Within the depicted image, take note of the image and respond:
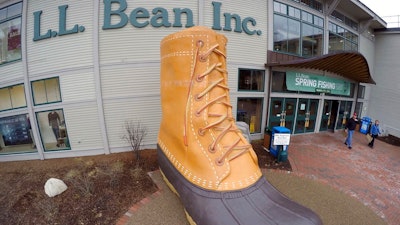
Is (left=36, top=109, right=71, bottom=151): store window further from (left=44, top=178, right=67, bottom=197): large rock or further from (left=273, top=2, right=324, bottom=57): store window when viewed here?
(left=273, top=2, right=324, bottom=57): store window

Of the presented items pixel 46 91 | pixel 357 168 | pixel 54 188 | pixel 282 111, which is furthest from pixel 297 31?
pixel 46 91

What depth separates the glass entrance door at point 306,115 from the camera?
7195 mm

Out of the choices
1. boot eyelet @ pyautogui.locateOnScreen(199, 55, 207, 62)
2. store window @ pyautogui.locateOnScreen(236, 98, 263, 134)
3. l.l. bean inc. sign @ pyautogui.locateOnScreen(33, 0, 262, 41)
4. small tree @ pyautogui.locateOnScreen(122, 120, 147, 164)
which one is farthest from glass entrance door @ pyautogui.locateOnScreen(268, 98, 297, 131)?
boot eyelet @ pyautogui.locateOnScreen(199, 55, 207, 62)

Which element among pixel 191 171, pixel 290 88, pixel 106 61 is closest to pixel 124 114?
pixel 106 61

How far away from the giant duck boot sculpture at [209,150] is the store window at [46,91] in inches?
175

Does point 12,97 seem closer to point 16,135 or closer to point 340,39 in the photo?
point 16,135

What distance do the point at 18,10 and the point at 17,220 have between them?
19.7ft

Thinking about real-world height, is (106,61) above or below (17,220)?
above

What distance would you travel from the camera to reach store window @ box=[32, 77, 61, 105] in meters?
4.88

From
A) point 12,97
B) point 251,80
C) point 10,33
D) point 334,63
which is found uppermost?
point 10,33

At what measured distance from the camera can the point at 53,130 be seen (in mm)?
5129

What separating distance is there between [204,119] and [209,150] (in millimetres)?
361

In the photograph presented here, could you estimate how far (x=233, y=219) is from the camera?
1468 millimetres

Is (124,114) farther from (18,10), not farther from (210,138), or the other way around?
(18,10)
